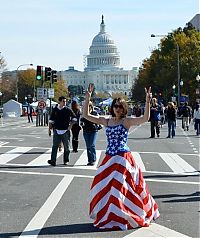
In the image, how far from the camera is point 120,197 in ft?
27.4

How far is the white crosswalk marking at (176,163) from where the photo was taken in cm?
1595

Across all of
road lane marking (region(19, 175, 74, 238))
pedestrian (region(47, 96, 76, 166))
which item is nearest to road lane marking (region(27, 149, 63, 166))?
pedestrian (region(47, 96, 76, 166))

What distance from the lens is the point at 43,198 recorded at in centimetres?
1108

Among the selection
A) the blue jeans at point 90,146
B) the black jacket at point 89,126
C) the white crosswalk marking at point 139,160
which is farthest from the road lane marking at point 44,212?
the black jacket at point 89,126

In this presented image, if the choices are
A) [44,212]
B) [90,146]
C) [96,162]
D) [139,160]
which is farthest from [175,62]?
[44,212]

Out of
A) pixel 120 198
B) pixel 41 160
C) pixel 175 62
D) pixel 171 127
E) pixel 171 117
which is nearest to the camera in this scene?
pixel 120 198

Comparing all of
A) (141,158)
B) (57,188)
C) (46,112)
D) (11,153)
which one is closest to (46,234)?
(57,188)

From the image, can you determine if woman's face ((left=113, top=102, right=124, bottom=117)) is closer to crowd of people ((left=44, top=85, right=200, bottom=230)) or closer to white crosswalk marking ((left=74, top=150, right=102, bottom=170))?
crowd of people ((left=44, top=85, right=200, bottom=230))

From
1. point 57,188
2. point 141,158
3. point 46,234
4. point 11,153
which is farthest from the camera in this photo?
point 11,153

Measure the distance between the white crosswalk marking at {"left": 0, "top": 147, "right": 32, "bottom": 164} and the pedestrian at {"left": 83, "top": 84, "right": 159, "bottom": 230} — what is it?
31.0ft

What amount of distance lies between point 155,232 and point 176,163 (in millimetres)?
9778

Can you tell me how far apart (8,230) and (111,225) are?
4.42 feet

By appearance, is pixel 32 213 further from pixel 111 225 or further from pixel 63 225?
pixel 111 225

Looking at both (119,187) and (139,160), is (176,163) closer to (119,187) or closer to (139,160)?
(139,160)
